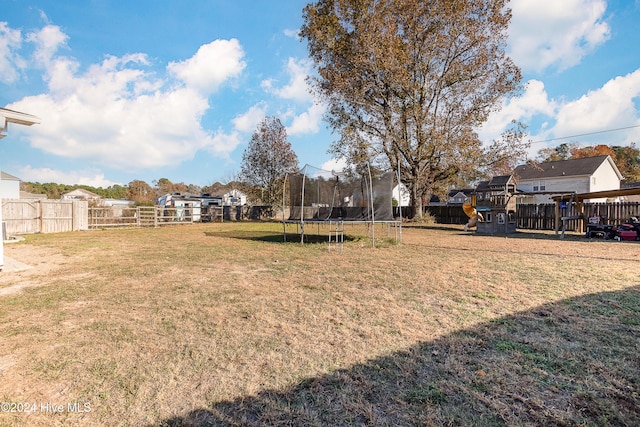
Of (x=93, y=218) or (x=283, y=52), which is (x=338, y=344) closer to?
(x=283, y=52)

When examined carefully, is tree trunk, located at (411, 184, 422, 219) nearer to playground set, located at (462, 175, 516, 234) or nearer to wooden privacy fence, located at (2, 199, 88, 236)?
playground set, located at (462, 175, 516, 234)

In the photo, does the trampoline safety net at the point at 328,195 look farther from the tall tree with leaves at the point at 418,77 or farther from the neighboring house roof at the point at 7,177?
the neighboring house roof at the point at 7,177

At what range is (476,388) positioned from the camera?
1894mm

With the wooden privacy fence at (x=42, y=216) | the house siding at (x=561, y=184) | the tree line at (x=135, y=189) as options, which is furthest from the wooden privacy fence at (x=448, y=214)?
the tree line at (x=135, y=189)

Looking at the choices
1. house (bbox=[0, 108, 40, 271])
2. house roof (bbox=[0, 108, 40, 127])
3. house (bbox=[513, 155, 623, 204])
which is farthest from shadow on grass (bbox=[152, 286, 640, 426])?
house (bbox=[513, 155, 623, 204])

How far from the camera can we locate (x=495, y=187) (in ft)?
43.7

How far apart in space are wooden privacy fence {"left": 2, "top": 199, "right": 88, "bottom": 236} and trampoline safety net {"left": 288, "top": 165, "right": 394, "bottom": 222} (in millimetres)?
12066

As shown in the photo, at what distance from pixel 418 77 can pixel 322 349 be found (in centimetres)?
1782

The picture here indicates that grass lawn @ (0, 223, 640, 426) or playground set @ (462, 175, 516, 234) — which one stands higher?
playground set @ (462, 175, 516, 234)

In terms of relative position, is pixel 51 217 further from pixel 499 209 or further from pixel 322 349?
pixel 499 209

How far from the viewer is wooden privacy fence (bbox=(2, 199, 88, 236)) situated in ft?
43.2

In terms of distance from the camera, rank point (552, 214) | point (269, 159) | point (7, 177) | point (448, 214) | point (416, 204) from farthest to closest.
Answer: point (269, 159) → point (448, 214) → point (416, 204) → point (7, 177) → point (552, 214)

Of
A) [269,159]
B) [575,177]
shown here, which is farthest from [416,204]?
[575,177]

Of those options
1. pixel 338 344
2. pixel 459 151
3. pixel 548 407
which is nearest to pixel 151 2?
pixel 338 344
